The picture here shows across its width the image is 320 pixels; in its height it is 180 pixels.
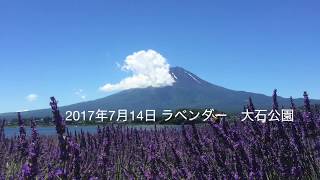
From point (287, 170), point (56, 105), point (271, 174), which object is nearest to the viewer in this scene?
point (56, 105)

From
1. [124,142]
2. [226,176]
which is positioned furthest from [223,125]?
[124,142]

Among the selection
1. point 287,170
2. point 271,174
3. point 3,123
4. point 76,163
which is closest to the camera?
point 76,163

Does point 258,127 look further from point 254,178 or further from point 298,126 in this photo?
point 254,178

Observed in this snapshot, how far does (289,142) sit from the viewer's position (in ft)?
19.1

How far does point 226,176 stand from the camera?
180 inches

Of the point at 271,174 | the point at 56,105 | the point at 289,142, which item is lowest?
the point at 271,174

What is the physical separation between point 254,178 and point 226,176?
0.28 m

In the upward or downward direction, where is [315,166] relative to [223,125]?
A: downward

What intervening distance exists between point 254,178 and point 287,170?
1.31 meters

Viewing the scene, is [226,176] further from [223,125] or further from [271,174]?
[271,174]

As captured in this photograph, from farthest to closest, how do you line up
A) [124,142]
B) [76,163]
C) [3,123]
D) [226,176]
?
[124,142]
[3,123]
[226,176]
[76,163]

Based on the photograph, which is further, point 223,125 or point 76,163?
point 223,125

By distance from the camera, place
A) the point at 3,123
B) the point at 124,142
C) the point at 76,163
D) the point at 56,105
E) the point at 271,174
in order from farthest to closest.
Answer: the point at 124,142
the point at 3,123
the point at 271,174
the point at 56,105
the point at 76,163

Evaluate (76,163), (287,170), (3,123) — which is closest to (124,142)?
(3,123)
